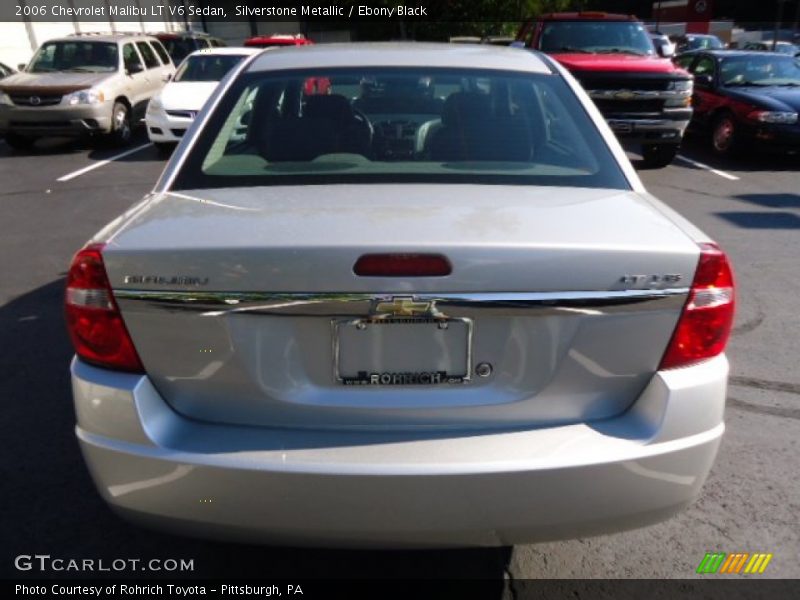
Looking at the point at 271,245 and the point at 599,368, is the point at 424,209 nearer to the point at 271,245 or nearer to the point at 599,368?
the point at 271,245

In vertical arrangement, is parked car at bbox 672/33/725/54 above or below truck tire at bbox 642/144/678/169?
below

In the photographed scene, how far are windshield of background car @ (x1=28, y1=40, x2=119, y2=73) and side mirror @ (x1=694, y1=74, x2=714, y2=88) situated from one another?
9887 mm

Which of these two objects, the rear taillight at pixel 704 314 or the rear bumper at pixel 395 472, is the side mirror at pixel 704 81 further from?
the rear bumper at pixel 395 472

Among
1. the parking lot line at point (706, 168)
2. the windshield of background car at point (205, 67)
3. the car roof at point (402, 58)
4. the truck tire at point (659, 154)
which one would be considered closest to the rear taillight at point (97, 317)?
the car roof at point (402, 58)

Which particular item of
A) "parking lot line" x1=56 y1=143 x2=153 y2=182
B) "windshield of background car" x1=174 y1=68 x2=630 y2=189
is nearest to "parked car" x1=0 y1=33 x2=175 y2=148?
"parking lot line" x1=56 y1=143 x2=153 y2=182

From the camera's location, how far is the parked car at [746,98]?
35.5ft

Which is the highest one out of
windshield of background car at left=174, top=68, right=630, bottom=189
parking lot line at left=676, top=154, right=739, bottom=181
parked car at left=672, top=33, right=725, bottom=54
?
windshield of background car at left=174, top=68, right=630, bottom=189

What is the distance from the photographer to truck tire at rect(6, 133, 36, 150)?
12148mm

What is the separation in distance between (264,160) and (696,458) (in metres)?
1.84

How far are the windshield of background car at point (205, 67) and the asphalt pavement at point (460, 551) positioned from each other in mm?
5978

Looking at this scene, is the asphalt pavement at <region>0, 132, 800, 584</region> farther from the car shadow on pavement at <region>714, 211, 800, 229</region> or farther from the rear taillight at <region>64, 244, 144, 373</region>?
the rear taillight at <region>64, 244, 144, 373</region>

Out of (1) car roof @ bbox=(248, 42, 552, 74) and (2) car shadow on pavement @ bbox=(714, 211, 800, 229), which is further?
(2) car shadow on pavement @ bbox=(714, 211, 800, 229)

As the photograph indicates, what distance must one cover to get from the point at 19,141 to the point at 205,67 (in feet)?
10.9

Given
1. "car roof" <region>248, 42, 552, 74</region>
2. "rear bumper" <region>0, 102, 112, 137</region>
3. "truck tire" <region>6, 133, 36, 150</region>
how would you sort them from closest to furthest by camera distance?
"car roof" <region>248, 42, 552, 74</region>, "rear bumper" <region>0, 102, 112, 137</region>, "truck tire" <region>6, 133, 36, 150</region>
